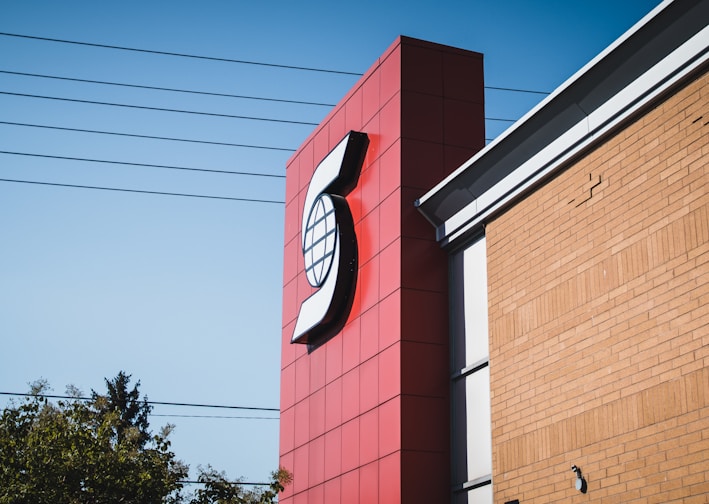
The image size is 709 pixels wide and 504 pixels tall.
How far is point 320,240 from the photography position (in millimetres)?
25422

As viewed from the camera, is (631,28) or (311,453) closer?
(631,28)

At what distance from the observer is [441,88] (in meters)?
23.6

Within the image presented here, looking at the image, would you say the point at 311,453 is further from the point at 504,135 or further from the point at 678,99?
Result: the point at 678,99

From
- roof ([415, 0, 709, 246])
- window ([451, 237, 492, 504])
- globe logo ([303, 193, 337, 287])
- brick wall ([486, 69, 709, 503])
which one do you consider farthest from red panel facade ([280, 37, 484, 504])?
brick wall ([486, 69, 709, 503])

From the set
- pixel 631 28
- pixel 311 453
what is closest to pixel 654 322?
pixel 631 28

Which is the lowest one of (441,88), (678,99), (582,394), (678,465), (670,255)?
(678,465)

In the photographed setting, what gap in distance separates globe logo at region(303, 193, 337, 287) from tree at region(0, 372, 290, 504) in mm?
4529

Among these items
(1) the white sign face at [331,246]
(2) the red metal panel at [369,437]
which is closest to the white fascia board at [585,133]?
(1) the white sign face at [331,246]

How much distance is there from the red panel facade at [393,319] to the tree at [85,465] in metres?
2.14

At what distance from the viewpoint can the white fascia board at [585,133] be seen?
1505cm

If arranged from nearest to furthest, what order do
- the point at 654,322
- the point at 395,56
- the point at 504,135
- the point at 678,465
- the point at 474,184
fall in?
the point at 678,465 < the point at 654,322 < the point at 504,135 < the point at 474,184 < the point at 395,56

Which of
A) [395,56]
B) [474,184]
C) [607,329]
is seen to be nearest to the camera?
[607,329]

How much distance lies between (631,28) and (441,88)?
27.0ft

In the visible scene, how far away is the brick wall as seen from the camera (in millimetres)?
14492
